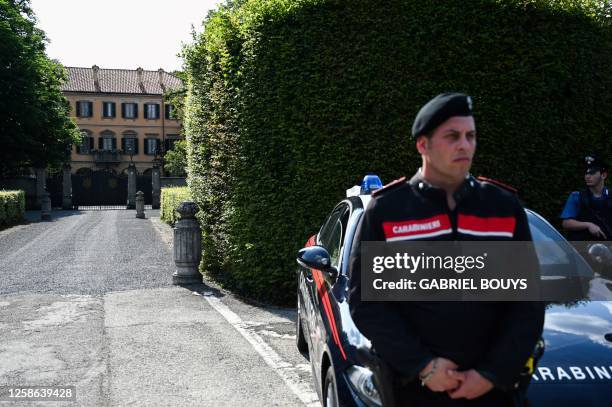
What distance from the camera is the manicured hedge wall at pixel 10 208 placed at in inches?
888

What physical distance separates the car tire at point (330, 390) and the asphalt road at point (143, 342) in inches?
35.3

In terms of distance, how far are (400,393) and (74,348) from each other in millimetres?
4802

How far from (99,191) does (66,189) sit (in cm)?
400

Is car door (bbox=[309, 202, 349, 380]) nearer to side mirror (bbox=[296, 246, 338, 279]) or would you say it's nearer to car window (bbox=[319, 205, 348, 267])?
car window (bbox=[319, 205, 348, 267])

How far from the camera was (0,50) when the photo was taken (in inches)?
1284

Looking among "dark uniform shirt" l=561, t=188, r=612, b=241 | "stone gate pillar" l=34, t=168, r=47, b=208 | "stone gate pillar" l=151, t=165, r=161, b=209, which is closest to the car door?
"dark uniform shirt" l=561, t=188, r=612, b=241

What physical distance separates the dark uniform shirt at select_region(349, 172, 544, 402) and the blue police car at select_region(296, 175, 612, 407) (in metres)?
0.17

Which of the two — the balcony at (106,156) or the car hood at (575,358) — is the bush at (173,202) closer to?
the car hood at (575,358)

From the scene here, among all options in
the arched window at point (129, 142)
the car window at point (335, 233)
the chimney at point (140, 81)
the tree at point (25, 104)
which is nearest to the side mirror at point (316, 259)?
the car window at point (335, 233)

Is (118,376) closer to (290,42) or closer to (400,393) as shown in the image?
(400,393)

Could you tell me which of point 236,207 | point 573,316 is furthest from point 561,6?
point 573,316

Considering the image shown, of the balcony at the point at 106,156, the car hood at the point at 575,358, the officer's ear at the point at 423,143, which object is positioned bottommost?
the car hood at the point at 575,358

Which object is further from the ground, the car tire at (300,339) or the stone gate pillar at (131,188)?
the stone gate pillar at (131,188)

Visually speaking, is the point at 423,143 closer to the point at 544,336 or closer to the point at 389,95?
the point at 544,336
